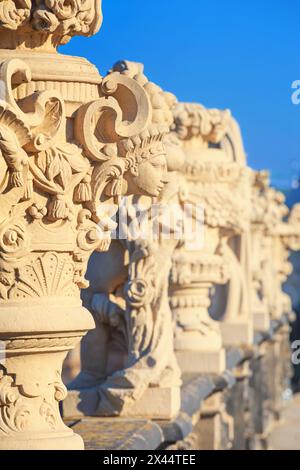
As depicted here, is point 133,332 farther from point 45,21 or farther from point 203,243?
point 45,21

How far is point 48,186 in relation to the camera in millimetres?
5637

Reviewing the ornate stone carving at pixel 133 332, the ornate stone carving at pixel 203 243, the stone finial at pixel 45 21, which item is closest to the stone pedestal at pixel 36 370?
the stone finial at pixel 45 21

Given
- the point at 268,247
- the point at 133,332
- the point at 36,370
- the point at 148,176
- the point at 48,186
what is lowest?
the point at 36,370

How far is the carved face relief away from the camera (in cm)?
618

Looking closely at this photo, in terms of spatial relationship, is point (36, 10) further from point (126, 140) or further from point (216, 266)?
point (216, 266)

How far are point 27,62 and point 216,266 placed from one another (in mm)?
6332

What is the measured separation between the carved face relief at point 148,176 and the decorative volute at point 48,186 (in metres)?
0.14

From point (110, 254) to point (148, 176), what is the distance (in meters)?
2.98

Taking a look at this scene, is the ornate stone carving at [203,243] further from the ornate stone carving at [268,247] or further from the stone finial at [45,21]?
the ornate stone carving at [268,247]

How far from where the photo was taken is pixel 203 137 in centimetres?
1225

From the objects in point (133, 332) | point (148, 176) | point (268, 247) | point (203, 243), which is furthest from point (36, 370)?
point (268, 247)

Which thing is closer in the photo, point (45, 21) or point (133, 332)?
point (45, 21)
